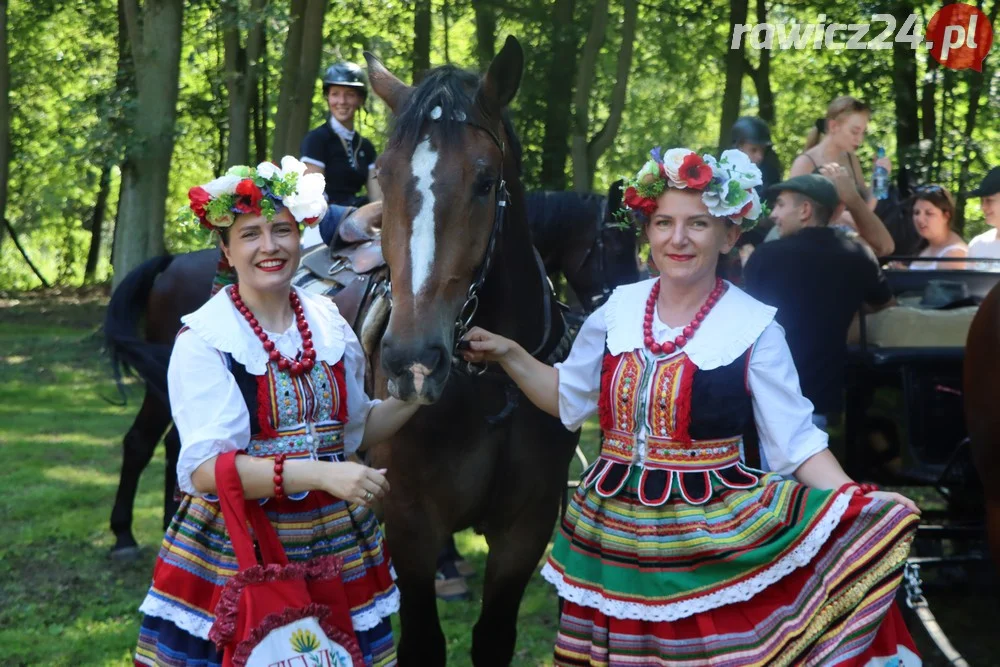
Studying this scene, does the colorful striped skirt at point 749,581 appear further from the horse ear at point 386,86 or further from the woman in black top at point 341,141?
the woman in black top at point 341,141

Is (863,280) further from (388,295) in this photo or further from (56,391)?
(56,391)

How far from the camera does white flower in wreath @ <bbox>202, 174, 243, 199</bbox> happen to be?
283cm

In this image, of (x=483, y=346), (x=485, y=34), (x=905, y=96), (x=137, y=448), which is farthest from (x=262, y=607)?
(x=905, y=96)

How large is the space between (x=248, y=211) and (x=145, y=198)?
28.9ft

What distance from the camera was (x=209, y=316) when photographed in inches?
112

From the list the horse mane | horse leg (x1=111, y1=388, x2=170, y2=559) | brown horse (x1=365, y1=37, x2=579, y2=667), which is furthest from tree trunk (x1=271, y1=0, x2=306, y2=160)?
the horse mane

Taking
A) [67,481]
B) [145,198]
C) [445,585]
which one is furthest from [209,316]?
[145,198]

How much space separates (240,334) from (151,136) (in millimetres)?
8732

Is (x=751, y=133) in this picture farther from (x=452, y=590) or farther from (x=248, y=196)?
(x=248, y=196)

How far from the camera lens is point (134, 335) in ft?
A: 18.6

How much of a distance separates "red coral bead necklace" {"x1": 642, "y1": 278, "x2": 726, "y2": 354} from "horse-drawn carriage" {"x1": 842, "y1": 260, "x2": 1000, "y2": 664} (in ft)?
7.43

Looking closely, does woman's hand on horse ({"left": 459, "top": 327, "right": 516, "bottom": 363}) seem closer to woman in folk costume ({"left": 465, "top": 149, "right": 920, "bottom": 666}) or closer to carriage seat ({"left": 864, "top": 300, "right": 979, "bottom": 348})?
woman in folk costume ({"left": 465, "top": 149, "right": 920, "bottom": 666})

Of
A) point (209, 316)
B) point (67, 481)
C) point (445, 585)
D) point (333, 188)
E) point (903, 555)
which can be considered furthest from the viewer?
point (67, 481)

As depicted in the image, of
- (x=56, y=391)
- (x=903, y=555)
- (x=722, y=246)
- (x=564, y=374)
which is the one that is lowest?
(x=56, y=391)
